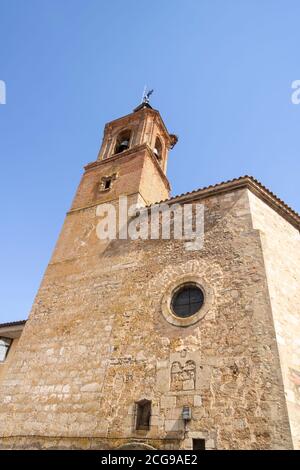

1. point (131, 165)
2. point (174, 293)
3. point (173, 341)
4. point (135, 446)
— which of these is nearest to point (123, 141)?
point (131, 165)

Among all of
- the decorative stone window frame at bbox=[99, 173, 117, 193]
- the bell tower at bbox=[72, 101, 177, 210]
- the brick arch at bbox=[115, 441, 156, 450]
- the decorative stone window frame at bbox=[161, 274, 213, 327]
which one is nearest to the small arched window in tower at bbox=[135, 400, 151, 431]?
the brick arch at bbox=[115, 441, 156, 450]

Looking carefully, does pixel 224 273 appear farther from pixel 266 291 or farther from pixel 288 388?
pixel 288 388

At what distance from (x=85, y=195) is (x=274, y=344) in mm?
8406

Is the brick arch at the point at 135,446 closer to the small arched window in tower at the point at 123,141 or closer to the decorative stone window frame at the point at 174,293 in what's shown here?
the decorative stone window frame at the point at 174,293

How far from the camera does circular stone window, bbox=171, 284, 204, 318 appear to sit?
6.88 meters

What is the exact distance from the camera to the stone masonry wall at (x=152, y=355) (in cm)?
539

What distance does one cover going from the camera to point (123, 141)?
14812 mm

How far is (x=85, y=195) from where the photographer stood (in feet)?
39.3

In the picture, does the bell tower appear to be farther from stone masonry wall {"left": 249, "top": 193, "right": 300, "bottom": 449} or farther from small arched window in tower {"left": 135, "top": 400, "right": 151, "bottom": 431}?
small arched window in tower {"left": 135, "top": 400, "right": 151, "bottom": 431}

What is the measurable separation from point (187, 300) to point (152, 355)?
132 cm

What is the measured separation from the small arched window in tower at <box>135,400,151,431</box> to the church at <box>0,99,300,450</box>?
20 millimetres

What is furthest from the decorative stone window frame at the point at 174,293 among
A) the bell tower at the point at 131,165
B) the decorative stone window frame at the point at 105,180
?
the decorative stone window frame at the point at 105,180

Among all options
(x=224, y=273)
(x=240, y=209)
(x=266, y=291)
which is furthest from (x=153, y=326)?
(x=240, y=209)
